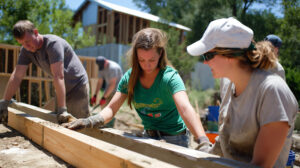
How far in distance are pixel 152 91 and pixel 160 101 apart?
0.11 m

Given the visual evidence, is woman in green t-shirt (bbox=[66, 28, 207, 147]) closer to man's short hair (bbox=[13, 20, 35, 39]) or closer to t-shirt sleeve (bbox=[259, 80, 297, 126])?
t-shirt sleeve (bbox=[259, 80, 297, 126])

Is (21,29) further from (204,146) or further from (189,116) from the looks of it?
(204,146)

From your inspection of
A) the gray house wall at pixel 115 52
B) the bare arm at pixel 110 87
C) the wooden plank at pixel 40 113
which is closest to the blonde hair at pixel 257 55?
the wooden plank at pixel 40 113

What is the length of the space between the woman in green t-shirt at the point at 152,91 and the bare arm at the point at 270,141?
0.85 metres

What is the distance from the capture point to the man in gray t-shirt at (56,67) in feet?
8.91

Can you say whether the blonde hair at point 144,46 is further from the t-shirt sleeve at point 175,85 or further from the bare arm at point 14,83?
the bare arm at point 14,83

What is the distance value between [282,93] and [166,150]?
2.72ft

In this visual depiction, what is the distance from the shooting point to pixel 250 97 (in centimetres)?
120

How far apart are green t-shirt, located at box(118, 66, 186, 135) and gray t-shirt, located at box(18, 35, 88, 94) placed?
3.75 ft

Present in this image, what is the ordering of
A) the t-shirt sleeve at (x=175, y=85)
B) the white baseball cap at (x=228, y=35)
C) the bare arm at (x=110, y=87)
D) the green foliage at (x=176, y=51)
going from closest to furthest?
the white baseball cap at (x=228, y=35)
the t-shirt sleeve at (x=175, y=85)
the bare arm at (x=110, y=87)
the green foliage at (x=176, y=51)

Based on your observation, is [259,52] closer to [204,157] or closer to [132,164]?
[204,157]

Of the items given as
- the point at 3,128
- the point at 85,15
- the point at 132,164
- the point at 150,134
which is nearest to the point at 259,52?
the point at 132,164

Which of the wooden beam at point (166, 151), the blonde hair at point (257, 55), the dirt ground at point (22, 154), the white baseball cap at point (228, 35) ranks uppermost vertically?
the white baseball cap at point (228, 35)

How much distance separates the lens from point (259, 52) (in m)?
1.21
